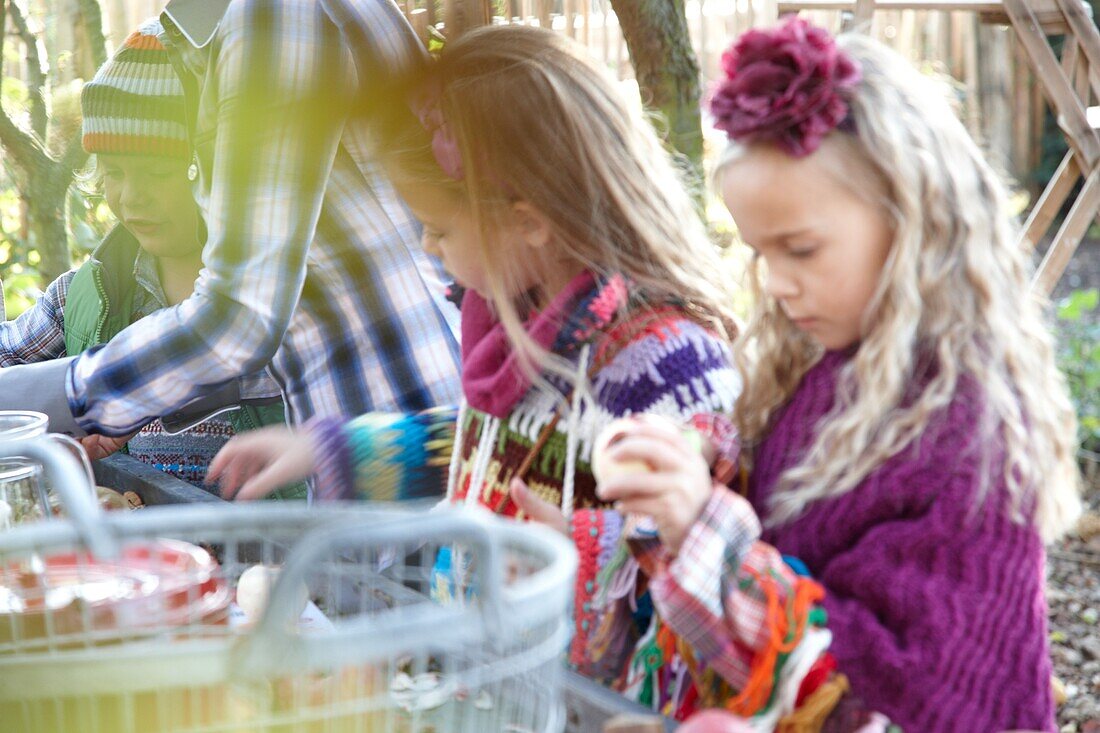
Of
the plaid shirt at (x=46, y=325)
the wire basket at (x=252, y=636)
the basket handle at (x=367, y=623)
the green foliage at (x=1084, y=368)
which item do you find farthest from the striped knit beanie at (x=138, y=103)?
the green foliage at (x=1084, y=368)

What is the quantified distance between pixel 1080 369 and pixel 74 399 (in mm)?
3635

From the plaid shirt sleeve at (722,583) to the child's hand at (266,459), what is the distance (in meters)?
0.56

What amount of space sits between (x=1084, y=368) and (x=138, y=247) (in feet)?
10.8

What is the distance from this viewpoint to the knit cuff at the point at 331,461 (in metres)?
1.45

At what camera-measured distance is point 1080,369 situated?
412cm

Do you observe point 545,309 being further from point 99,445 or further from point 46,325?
point 46,325

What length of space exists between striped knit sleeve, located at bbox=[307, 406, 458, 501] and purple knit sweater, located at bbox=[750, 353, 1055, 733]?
658 mm

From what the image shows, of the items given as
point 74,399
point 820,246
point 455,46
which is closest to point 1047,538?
point 820,246

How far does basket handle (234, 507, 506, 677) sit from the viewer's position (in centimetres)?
55

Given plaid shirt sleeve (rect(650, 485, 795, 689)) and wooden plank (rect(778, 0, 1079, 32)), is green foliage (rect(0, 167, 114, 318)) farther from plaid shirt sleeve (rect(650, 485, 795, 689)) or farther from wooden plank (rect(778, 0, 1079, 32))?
plaid shirt sleeve (rect(650, 485, 795, 689))

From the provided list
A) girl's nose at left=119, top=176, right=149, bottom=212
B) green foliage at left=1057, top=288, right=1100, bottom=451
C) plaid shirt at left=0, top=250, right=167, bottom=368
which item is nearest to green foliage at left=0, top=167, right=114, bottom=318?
plaid shirt at left=0, top=250, right=167, bottom=368

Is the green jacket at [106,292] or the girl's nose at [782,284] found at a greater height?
the girl's nose at [782,284]

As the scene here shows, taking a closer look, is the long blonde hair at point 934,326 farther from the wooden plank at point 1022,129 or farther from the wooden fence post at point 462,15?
the wooden plank at point 1022,129

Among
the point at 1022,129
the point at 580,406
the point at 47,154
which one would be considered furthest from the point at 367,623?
the point at 1022,129
